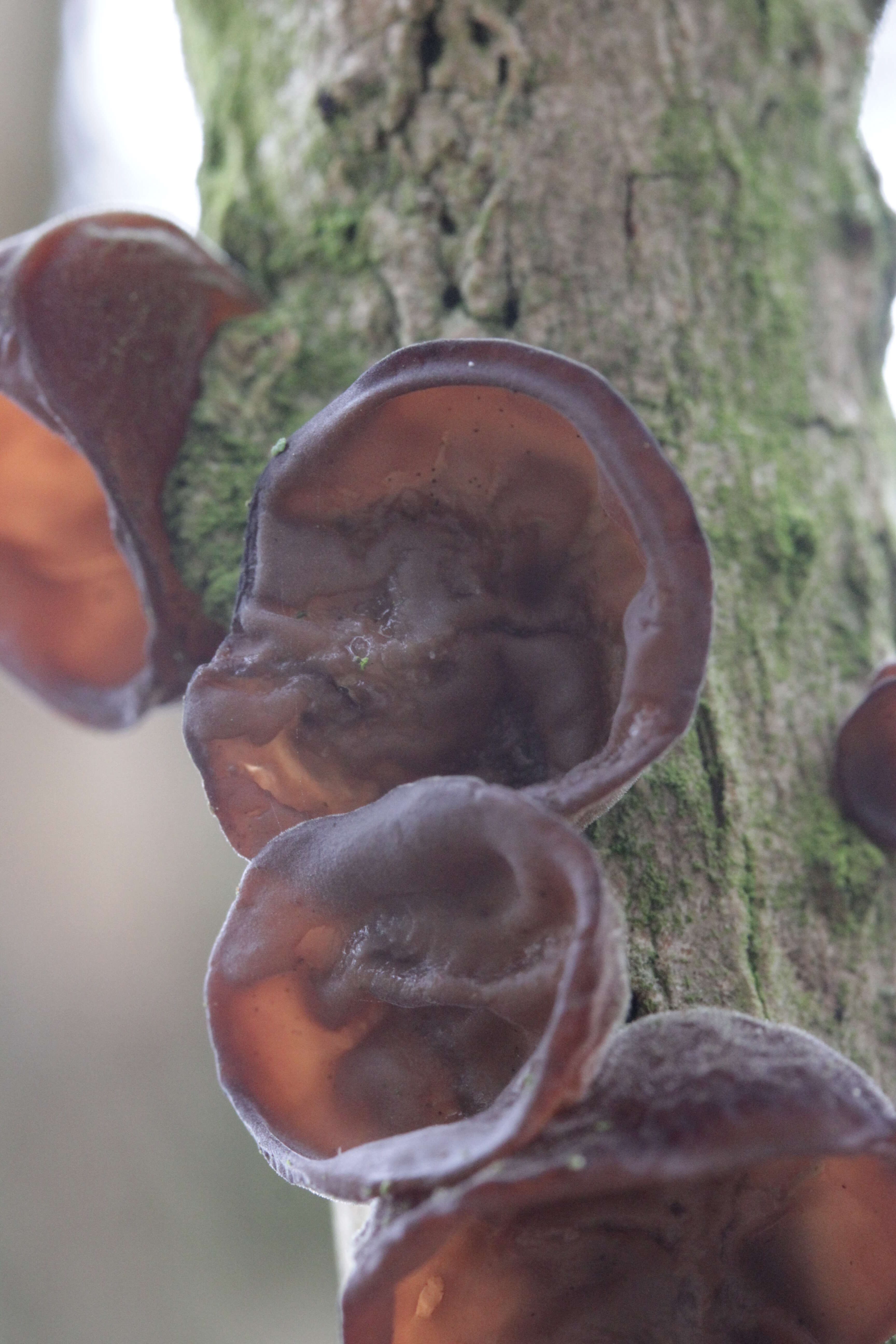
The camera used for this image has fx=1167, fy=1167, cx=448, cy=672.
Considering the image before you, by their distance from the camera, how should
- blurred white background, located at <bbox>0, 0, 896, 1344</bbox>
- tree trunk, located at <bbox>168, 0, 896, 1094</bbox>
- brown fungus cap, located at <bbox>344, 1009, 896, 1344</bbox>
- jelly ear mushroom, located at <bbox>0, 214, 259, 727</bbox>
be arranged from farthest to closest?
1. blurred white background, located at <bbox>0, 0, 896, 1344</bbox>
2. jelly ear mushroom, located at <bbox>0, 214, 259, 727</bbox>
3. tree trunk, located at <bbox>168, 0, 896, 1094</bbox>
4. brown fungus cap, located at <bbox>344, 1009, 896, 1344</bbox>

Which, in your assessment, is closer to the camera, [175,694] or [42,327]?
[42,327]

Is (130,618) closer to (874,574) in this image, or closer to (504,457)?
(504,457)

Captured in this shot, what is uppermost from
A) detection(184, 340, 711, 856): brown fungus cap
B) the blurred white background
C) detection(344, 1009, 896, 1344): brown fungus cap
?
detection(184, 340, 711, 856): brown fungus cap

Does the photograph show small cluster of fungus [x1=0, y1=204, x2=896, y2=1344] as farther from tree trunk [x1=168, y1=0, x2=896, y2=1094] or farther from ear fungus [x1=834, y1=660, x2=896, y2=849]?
tree trunk [x1=168, y1=0, x2=896, y2=1094]

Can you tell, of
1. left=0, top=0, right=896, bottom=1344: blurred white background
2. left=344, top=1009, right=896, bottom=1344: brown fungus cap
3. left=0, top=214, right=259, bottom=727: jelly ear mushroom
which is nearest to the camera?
left=344, top=1009, right=896, bottom=1344: brown fungus cap

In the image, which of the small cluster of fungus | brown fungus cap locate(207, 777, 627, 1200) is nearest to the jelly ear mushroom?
the small cluster of fungus

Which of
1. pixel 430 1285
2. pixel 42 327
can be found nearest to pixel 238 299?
pixel 42 327

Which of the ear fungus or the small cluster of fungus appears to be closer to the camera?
the small cluster of fungus

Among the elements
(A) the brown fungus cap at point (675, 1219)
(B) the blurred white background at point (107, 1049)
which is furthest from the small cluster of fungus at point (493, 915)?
(B) the blurred white background at point (107, 1049)
